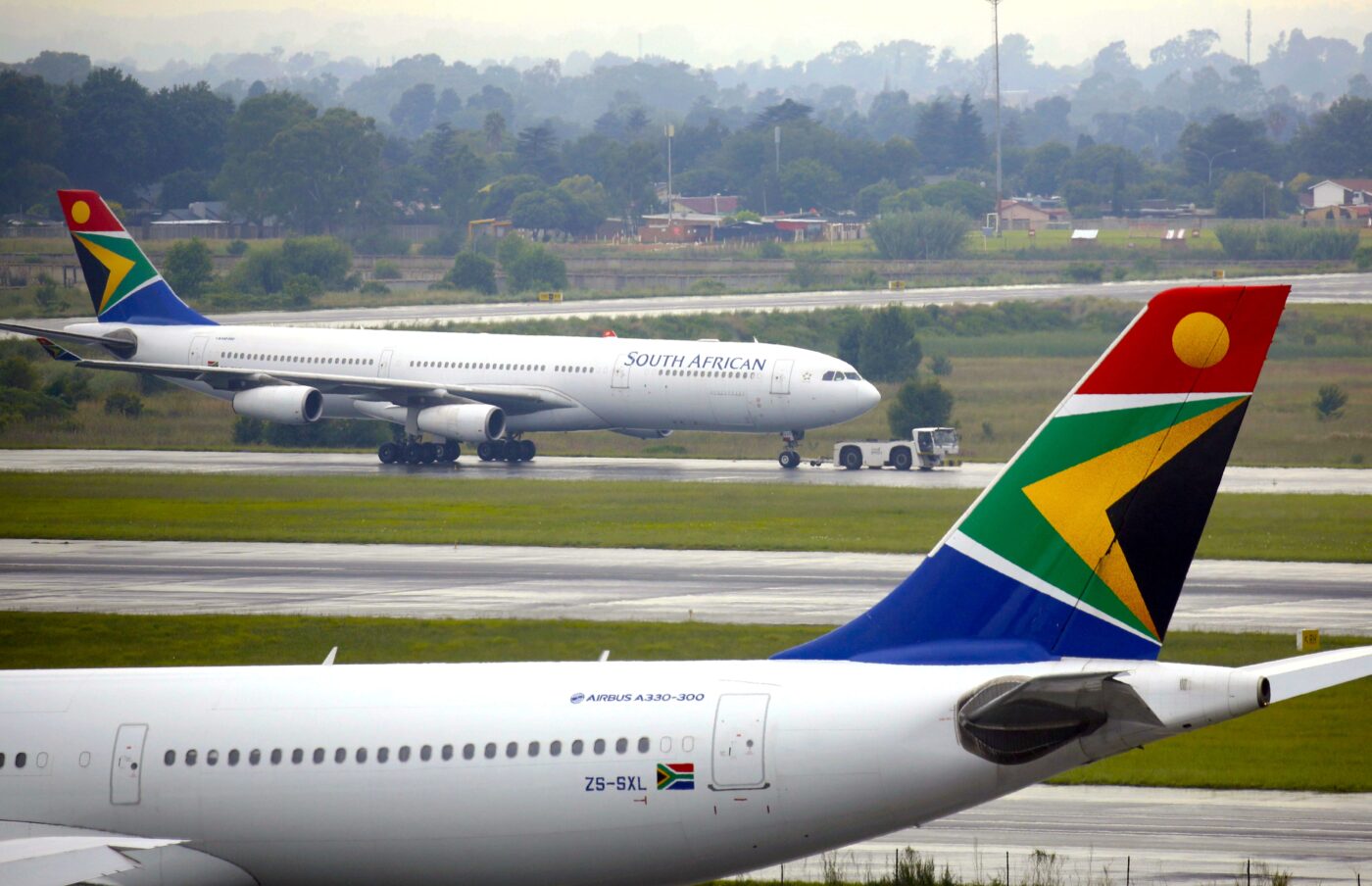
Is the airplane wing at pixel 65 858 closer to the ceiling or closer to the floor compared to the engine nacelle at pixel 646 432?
closer to the ceiling

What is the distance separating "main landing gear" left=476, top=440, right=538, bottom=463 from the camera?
68.5 meters

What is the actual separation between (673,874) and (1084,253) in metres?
162

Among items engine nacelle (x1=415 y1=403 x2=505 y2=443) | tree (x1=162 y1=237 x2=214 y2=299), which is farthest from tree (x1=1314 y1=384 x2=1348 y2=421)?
tree (x1=162 y1=237 x2=214 y2=299)

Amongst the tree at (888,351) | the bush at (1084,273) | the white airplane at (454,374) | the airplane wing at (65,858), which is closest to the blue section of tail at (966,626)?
the airplane wing at (65,858)

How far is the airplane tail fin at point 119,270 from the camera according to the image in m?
73.6

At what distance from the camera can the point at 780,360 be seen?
64.8 m

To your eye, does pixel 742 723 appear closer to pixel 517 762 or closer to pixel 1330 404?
pixel 517 762

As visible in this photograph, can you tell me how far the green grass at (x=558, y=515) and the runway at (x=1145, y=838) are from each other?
22.6m

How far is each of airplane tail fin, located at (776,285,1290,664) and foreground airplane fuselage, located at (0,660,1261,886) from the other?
503 millimetres

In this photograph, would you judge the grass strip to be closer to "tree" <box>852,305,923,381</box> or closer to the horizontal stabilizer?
the horizontal stabilizer

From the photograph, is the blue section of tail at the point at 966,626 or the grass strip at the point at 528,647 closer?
the blue section of tail at the point at 966,626

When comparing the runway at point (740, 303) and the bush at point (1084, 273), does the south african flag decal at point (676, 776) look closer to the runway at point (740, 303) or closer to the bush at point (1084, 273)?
the runway at point (740, 303)

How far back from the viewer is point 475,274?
147 meters

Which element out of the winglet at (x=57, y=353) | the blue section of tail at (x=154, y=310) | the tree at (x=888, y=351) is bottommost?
the tree at (x=888, y=351)
